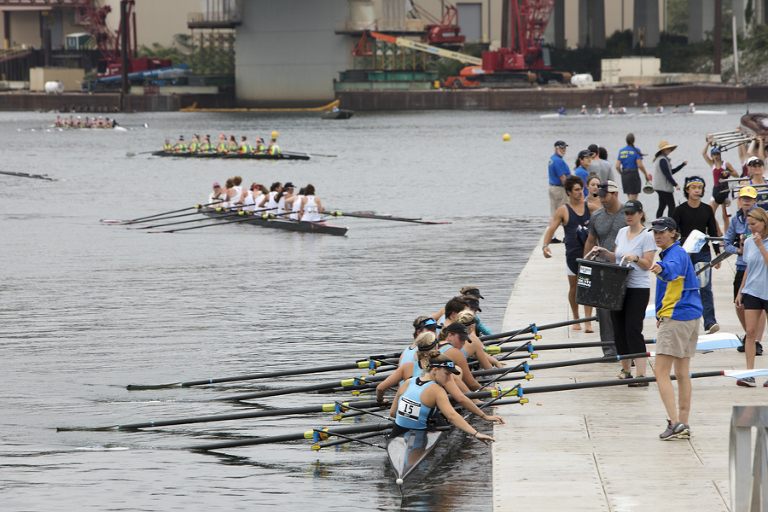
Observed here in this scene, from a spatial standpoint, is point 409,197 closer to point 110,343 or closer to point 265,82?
point 110,343

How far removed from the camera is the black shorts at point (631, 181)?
22188mm

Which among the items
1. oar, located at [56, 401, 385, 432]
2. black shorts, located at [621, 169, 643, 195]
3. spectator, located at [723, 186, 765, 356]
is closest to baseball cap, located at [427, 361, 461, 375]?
oar, located at [56, 401, 385, 432]

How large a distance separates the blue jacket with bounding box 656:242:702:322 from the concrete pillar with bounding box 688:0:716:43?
135 metres

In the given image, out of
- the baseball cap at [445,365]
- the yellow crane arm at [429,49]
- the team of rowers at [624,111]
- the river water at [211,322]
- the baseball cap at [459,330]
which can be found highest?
the yellow crane arm at [429,49]

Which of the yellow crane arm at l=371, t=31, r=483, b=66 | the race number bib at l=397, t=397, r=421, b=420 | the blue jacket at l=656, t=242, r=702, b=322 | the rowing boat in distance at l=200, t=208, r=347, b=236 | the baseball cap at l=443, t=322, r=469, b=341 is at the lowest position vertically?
the race number bib at l=397, t=397, r=421, b=420

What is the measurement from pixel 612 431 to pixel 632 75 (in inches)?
5031

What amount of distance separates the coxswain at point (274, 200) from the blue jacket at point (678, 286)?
22.3 metres

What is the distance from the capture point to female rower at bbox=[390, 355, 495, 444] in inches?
371

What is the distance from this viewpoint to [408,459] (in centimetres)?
927

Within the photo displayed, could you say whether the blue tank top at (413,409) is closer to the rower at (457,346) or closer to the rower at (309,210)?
the rower at (457,346)

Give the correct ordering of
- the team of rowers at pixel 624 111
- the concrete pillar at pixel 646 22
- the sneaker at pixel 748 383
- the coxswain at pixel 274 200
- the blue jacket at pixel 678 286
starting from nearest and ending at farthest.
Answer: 1. the blue jacket at pixel 678 286
2. the sneaker at pixel 748 383
3. the coxswain at pixel 274 200
4. the team of rowers at pixel 624 111
5. the concrete pillar at pixel 646 22

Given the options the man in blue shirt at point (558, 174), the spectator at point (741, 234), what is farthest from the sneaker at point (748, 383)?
the man in blue shirt at point (558, 174)

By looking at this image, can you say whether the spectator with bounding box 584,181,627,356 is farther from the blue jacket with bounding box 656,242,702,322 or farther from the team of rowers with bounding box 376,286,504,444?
the blue jacket with bounding box 656,242,702,322

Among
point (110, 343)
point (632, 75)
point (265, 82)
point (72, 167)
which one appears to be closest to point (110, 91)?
point (265, 82)
